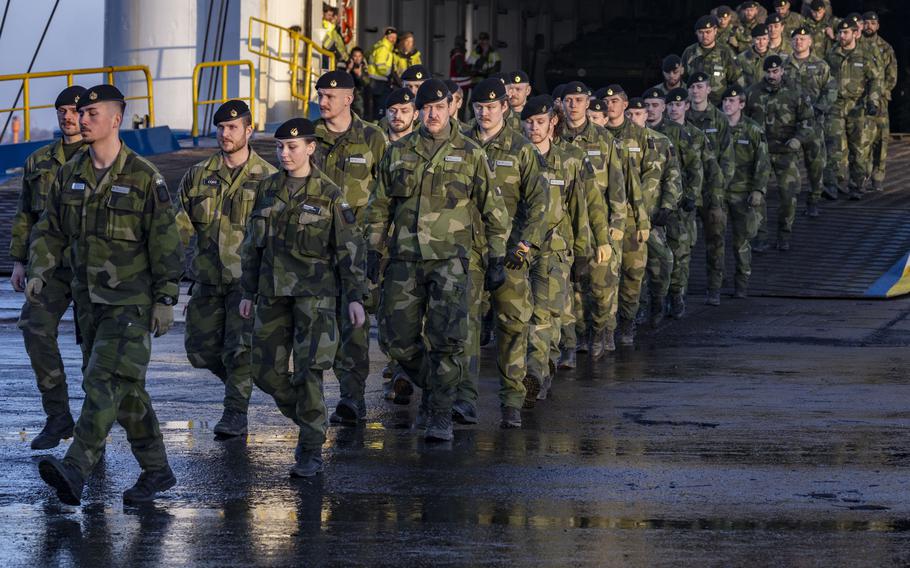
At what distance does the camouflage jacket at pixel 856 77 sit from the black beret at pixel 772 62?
2697 millimetres

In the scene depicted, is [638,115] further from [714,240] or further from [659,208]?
[714,240]

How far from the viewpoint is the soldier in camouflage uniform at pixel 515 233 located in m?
10.4

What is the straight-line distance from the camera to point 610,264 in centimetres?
1387

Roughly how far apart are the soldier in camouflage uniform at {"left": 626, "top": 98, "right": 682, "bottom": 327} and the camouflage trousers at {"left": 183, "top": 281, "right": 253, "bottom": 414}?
17.4 ft

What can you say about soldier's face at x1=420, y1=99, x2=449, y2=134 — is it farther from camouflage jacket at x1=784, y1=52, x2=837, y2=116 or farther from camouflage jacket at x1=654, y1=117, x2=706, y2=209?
camouflage jacket at x1=784, y1=52, x2=837, y2=116

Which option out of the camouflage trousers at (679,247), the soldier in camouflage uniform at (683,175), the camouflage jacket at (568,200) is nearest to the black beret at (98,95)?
the camouflage jacket at (568,200)

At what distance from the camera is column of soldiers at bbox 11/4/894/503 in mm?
8242

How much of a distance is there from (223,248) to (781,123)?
11514 mm

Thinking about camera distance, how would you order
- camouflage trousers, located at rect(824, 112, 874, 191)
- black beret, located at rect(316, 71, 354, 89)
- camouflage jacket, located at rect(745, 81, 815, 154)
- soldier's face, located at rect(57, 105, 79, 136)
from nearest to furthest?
soldier's face, located at rect(57, 105, 79, 136) < black beret, located at rect(316, 71, 354, 89) < camouflage jacket, located at rect(745, 81, 815, 154) < camouflage trousers, located at rect(824, 112, 874, 191)

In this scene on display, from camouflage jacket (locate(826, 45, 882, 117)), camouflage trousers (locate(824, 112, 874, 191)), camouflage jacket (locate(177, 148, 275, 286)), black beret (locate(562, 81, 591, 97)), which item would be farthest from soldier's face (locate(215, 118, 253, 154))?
camouflage jacket (locate(826, 45, 882, 117))

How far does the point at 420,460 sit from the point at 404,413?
1.80m

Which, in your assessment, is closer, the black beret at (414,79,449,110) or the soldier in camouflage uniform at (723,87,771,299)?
the black beret at (414,79,449,110)

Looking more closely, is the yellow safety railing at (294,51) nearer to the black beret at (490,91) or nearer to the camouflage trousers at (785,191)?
the camouflage trousers at (785,191)

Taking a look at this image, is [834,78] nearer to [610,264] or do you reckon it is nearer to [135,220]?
[610,264]
